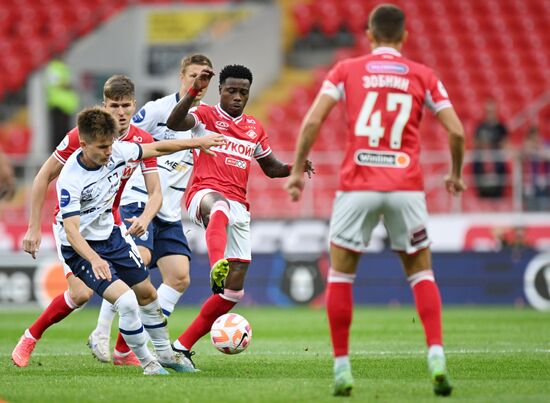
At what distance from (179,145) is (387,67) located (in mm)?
1912

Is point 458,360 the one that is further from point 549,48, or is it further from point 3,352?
point 549,48

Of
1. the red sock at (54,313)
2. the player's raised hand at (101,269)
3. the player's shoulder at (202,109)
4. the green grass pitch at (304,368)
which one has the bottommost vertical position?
the green grass pitch at (304,368)

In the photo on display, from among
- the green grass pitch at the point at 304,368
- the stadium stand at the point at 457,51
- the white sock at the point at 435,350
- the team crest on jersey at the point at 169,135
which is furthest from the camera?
the stadium stand at the point at 457,51

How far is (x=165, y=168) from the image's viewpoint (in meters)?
10.0

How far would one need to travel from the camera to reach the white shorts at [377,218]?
7.07m

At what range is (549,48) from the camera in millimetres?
23844

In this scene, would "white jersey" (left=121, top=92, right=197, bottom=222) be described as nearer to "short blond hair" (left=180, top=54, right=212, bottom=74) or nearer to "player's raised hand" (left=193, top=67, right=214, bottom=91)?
"short blond hair" (left=180, top=54, right=212, bottom=74)

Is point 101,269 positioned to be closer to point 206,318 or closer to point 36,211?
point 36,211

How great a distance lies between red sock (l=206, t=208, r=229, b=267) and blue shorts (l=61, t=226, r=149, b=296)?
0.54 meters

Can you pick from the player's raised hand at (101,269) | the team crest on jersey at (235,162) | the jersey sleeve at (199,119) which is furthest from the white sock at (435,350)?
the jersey sleeve at (199,119)

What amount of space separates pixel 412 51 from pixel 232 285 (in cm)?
1568

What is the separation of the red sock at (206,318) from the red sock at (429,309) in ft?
7.49

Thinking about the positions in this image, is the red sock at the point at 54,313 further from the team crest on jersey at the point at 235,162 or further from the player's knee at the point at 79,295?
the team crest on jersey at the point at 235,162

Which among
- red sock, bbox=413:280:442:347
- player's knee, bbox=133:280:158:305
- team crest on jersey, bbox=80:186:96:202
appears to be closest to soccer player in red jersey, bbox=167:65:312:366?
player's knee, bbox=133:280:158:305
